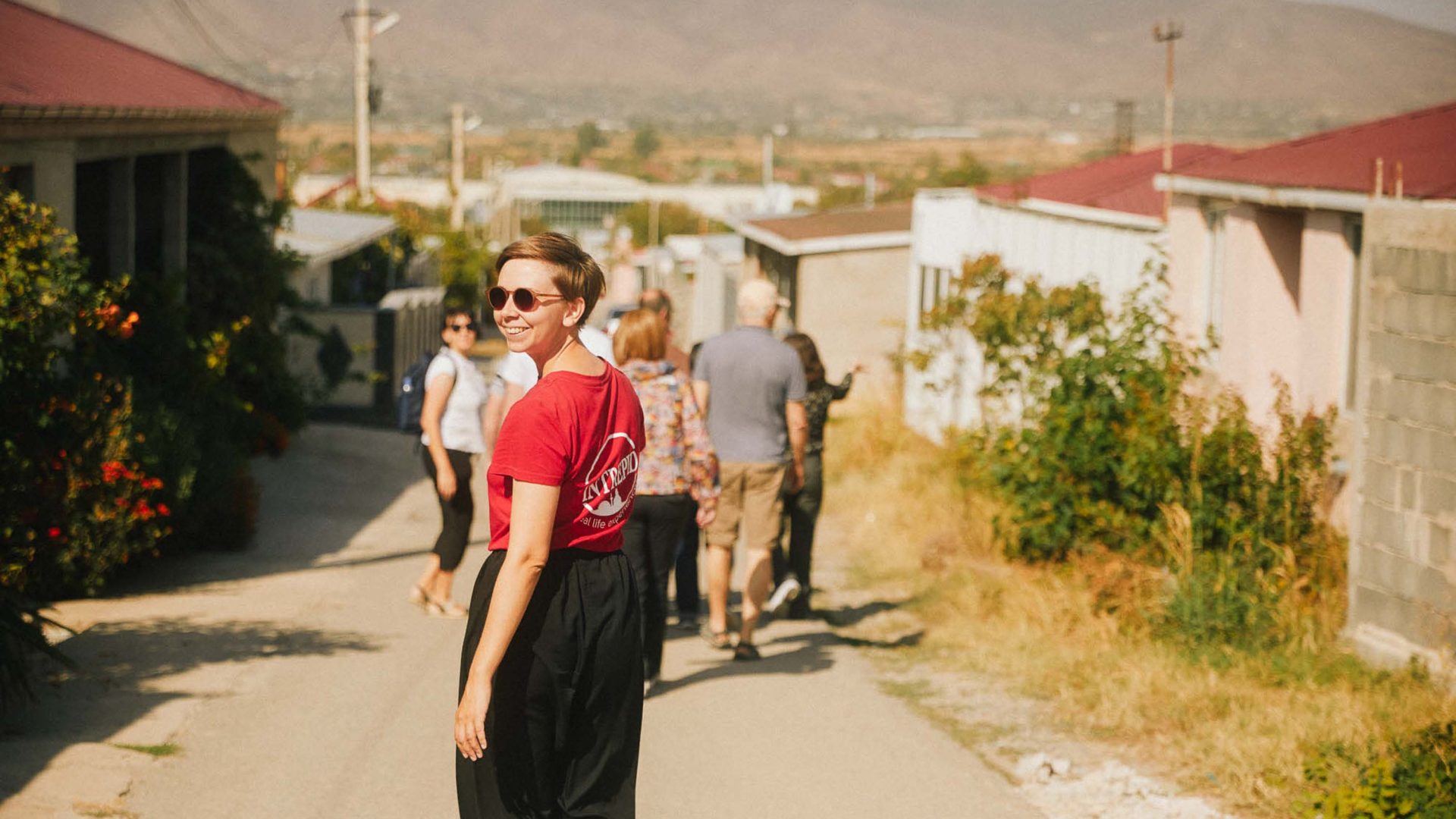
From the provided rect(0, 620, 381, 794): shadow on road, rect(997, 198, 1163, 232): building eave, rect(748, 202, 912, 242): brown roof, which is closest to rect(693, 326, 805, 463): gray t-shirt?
rect(0, 620, 381, 794): shadow on road

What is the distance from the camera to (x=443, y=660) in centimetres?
793

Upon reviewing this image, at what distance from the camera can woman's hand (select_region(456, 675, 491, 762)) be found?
144 inches

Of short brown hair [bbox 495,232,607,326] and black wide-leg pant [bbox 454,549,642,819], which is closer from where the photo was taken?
black wide-leg pant [bbox 454,549,642,819]

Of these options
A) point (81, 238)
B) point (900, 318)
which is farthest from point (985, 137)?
point (81, 238)

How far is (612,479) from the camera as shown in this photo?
3932mm

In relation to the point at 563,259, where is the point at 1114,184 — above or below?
above

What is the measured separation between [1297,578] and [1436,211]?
2.34m

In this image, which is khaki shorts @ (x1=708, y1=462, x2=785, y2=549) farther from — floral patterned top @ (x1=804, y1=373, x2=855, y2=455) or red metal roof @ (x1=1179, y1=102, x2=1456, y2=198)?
red metal roof @ (x1=1179, y1=102, x2=1456, y2=198)

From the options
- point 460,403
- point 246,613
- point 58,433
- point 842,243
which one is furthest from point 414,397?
point 842,243

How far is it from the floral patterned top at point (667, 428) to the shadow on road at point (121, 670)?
2.01 metres

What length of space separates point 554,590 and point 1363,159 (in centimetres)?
768

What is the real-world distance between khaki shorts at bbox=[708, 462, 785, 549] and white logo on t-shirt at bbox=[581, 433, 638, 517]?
395 cm

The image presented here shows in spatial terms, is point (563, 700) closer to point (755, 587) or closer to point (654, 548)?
point (654, 548)

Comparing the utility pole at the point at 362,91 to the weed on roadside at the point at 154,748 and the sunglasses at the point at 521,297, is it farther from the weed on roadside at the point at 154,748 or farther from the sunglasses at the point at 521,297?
the sunglasses at the point at 521,297
